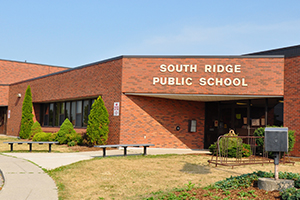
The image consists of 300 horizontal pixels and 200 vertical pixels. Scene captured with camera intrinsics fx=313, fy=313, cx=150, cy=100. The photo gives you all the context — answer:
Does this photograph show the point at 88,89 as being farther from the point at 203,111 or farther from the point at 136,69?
the point at 203,111

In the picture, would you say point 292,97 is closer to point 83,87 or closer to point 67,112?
point 83,87

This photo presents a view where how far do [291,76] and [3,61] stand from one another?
108 feet

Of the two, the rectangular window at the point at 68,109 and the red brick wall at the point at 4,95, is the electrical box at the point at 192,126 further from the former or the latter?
the red brick wall at the point at 4,95

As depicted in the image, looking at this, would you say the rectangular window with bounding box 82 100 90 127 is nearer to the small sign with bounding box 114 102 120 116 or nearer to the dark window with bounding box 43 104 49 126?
the small sign with bounding box 114 102 120 116

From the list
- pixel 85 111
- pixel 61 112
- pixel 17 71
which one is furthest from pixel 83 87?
pixel 17 71

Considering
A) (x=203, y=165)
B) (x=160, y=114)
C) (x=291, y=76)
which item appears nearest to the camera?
(x=203, y=165)

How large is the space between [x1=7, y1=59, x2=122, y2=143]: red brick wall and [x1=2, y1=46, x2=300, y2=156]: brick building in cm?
6

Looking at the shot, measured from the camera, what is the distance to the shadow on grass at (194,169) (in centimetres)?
1008

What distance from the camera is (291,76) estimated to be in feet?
52.4

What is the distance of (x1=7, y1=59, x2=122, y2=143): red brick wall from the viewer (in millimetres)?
18347

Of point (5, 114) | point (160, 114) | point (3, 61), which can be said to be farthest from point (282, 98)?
point (3, 61)

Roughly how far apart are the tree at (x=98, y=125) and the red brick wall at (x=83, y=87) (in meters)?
0.51

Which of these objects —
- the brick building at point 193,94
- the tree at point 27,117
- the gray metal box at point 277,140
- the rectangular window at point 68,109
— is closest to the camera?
the gray metal box at point 277,140

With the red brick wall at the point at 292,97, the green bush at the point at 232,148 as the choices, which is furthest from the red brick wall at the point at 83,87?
the red brick wall at the point at 292,97
